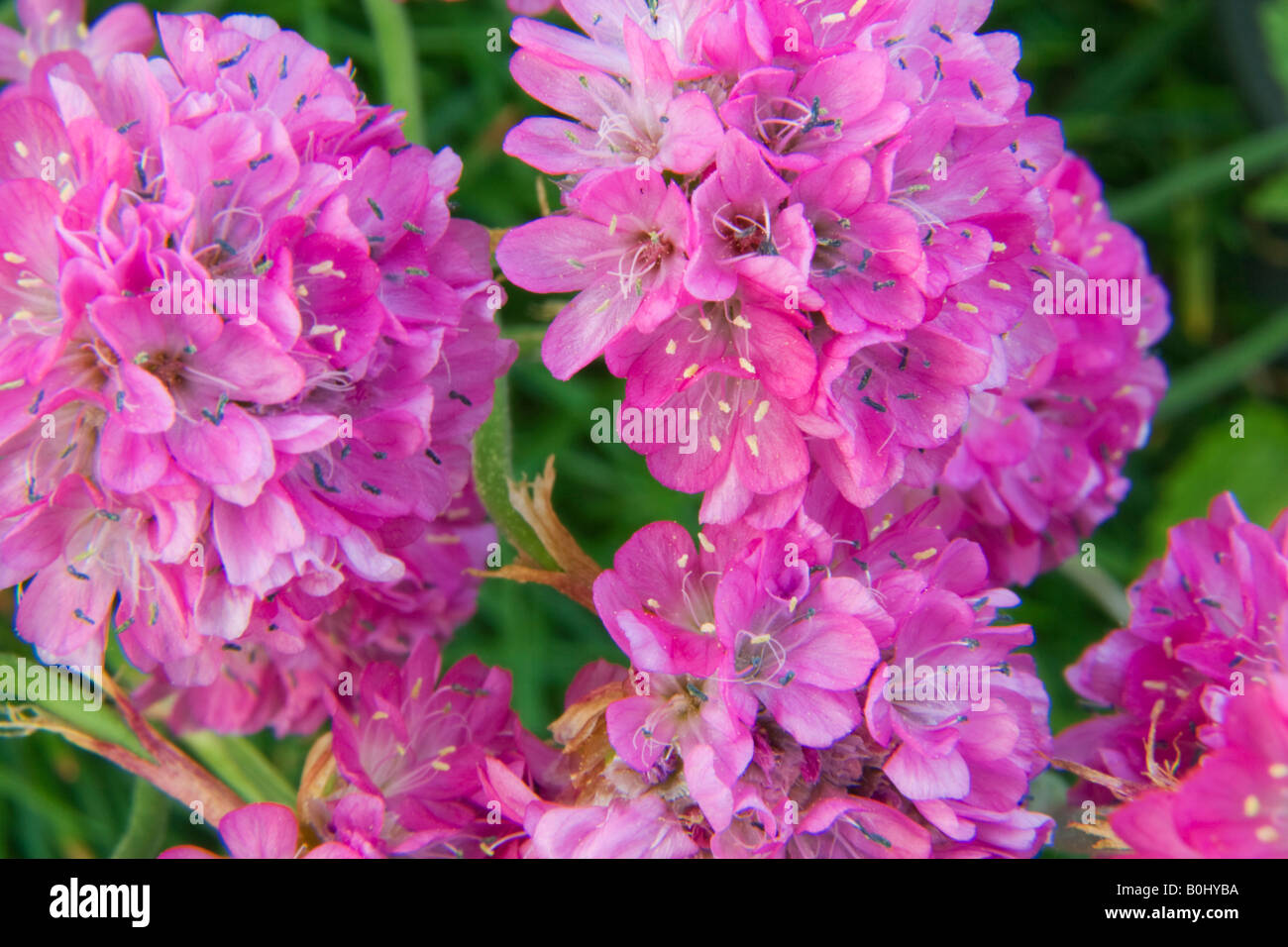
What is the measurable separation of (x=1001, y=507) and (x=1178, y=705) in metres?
0.16

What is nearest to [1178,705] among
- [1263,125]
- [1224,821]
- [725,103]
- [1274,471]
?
[1224,821]

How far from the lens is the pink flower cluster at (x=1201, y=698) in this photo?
560 millimetres

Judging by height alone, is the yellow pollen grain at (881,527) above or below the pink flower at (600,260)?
below

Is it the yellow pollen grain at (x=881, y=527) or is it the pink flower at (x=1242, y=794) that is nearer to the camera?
the pink flower at (x=1242, y=794)

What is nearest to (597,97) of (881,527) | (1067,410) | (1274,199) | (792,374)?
(792,374)

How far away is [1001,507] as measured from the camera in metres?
0.77

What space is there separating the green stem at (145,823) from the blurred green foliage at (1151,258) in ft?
0.92

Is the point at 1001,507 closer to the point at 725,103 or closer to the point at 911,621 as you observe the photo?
the point at 911,621

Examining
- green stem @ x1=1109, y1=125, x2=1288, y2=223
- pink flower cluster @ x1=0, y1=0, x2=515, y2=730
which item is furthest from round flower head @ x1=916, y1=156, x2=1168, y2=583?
green stem @ x1=1109, y1=125, x2=1288, y2=223

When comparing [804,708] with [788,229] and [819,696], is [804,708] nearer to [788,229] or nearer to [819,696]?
[819,696]

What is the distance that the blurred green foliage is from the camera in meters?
1.21

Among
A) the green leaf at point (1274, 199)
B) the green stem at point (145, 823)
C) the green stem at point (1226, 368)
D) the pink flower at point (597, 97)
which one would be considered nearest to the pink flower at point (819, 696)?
the pink flower at point (597, 97)

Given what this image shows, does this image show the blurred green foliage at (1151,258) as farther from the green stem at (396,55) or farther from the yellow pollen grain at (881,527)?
the yellow pollen grain at (881,527)

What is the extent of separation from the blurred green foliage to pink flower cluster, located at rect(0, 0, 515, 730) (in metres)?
0.52
